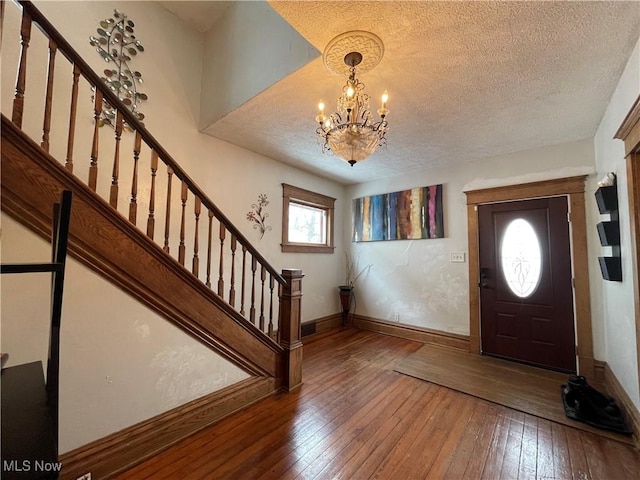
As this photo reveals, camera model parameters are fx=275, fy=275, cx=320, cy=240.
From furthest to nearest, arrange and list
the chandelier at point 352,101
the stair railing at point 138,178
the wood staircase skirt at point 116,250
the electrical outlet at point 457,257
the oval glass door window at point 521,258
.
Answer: the electrical outlet at point 457,257, the oval glass door window at point 521,258, the chandelier at point 352,101, the stair railing at point 138,178, the wood staircase skirt at point 116,250

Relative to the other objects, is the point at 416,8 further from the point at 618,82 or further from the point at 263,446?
the point at 263,446

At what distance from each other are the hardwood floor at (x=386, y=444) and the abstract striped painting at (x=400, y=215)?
223 centimetres

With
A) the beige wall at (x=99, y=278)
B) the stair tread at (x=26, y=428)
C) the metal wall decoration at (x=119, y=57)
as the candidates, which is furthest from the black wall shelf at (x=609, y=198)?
the metal wall decoration at (x=119, y=57)

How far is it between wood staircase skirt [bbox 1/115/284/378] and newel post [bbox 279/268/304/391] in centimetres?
37

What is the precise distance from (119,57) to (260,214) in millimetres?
2049

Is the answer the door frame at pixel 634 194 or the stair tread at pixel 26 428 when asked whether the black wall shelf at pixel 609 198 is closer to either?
→ the door frame at pixel 634 194

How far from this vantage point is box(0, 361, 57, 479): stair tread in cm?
59

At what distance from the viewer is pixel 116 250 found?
1.60m

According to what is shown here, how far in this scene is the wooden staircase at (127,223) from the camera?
136cm

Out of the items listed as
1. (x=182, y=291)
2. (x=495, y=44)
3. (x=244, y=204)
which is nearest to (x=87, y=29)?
(x=244, y=204)

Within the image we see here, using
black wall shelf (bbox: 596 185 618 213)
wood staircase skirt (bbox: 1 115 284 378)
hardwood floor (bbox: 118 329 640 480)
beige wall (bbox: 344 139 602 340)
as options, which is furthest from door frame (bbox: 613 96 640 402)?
wood staircase skirt (bbox: 1 115 284 378)

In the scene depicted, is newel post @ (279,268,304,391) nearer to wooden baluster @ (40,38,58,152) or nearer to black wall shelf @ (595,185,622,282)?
wooden baluster @ (40,38,58,152)

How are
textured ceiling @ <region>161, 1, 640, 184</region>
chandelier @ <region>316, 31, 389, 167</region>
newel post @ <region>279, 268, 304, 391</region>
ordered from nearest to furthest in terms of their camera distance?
textured ceiling @ <region>161, 1, 640, 184</region> < chandelier @ <region>316, 31, 389, 167</region> < newel post @ <region>279, 268, 304, 391</region>

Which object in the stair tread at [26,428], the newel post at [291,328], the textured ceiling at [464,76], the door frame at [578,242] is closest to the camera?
the stair tread at [26,428]
